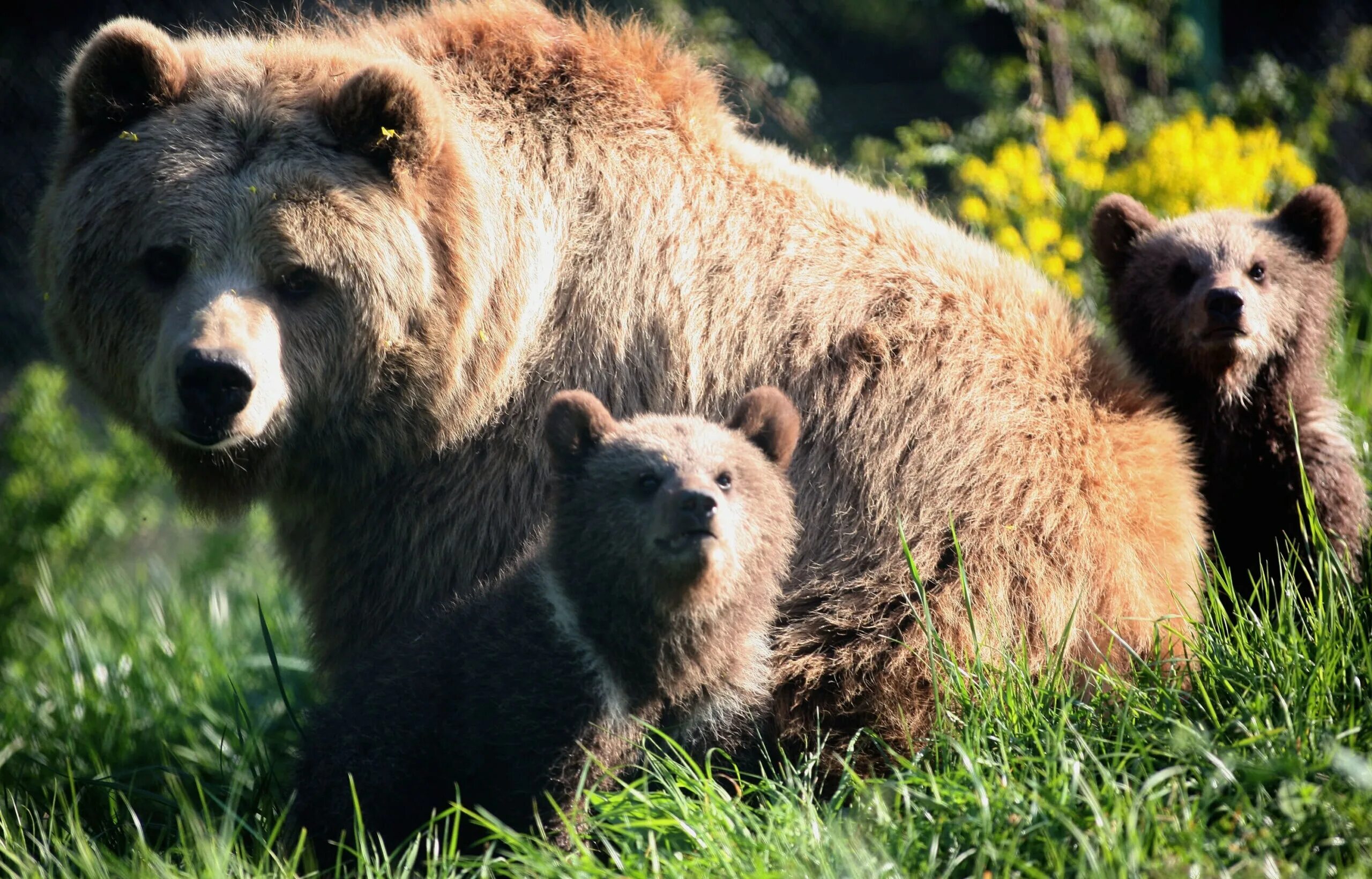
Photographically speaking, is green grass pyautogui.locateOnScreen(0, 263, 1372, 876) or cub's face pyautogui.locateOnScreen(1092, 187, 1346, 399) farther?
cub's face pyautogui.locateOnScreen(1092, 187, 1346, 399)

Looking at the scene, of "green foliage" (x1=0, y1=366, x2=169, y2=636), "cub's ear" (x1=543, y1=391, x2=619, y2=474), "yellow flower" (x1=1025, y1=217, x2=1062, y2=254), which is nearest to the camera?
"cub's ear" (x1=543, y1=391, x2=619, y2=474)

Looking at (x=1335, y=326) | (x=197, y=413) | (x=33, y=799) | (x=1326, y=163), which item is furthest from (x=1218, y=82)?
(x=33, y=799)

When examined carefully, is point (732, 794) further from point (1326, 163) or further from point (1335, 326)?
point (1326, 163)

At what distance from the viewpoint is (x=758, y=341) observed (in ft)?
12.2

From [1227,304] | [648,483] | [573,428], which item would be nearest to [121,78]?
[573,428]

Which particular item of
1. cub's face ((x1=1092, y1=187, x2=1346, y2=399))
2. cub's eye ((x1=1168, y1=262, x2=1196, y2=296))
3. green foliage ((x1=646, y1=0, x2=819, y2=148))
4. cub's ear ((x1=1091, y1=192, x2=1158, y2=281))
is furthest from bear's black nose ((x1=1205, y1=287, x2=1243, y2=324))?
green foliage ((x1=646, y1=0, x2=819, y2=148))

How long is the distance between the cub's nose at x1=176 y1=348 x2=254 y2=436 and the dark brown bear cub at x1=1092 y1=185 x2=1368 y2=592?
2.87m

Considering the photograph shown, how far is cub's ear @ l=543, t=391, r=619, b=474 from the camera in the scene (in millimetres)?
3246

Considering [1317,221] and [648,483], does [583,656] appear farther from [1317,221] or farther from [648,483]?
[1317,221]

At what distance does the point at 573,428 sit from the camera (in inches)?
128

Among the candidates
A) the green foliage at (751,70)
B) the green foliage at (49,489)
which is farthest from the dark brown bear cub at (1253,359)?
the green foliage at (49,489)

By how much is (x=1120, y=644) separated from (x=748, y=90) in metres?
5.08

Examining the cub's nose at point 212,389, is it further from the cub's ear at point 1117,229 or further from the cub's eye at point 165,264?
the cub's ear at point 1117,229

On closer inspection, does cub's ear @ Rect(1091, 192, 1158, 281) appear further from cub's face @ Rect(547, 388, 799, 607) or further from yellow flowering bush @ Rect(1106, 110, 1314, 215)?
yellow flowering bush @ Rect(1106, 110, 1314, 215)
